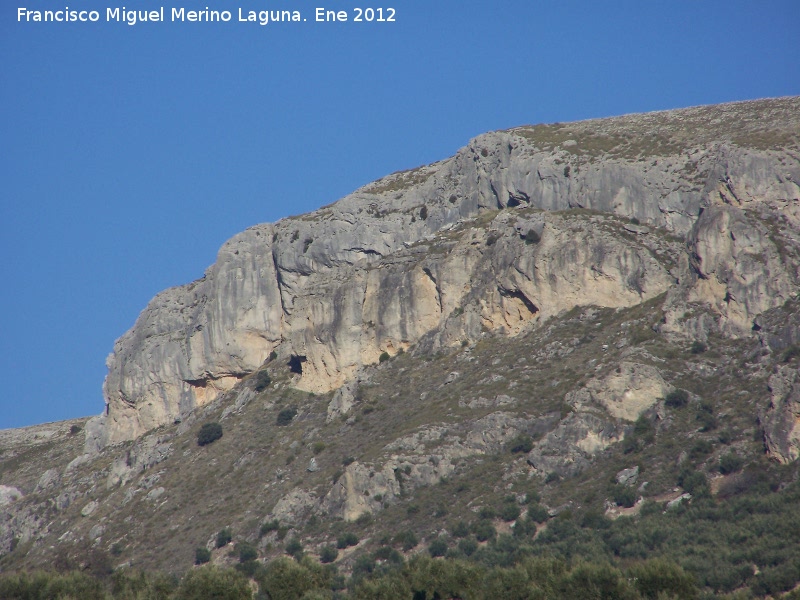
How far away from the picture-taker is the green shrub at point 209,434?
9519 centimetres

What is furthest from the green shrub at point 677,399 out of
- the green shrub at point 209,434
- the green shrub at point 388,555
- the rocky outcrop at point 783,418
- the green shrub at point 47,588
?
the green shrub at point 209,434

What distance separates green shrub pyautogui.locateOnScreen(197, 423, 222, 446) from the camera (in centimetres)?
9519

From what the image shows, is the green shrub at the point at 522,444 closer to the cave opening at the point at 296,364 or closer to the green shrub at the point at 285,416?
the green shrub at the point at 285,416

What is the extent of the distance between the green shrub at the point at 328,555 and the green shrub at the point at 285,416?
19.5 meters

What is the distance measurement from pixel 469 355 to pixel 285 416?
46.1ft

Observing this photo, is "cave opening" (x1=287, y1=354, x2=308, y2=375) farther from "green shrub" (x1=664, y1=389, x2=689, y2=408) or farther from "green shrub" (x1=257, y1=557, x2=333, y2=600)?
"green shrub" (x1=257, y1=557, x2=333, y2=600)

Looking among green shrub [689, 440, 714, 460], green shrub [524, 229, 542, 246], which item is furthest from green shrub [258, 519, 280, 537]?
green shrub [524, 229, 542, 246]

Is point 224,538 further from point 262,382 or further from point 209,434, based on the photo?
point 262,382

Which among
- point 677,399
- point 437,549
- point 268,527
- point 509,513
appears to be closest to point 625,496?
point 509,513

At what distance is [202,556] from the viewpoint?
79.2 metres

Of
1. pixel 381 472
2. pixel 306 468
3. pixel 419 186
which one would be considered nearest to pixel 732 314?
pixel 381 472

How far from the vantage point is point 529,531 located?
235ft

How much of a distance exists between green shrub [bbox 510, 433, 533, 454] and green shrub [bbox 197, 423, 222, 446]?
25128mm

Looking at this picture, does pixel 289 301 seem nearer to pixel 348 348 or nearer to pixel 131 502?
pixel 348 348
